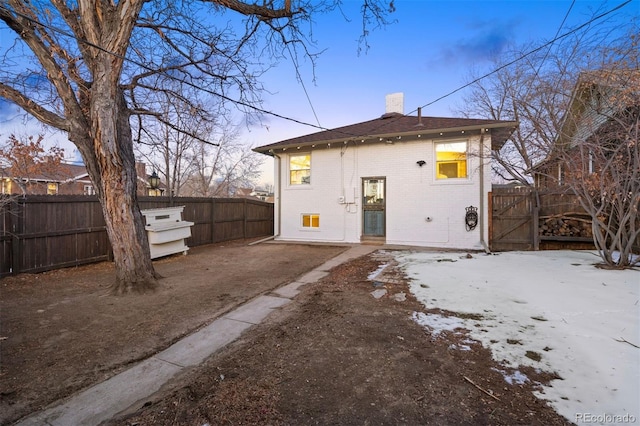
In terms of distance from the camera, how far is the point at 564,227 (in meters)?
8.30

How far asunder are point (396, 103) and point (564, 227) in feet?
24.3

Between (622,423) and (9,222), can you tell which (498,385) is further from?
(9,222)

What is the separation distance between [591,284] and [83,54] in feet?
28.9

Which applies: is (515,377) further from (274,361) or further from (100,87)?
(100,87)

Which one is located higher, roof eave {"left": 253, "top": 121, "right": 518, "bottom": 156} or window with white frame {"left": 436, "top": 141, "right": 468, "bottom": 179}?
roof eave {"left": 253, "top": 121, "right": 518, "bottom": 156}

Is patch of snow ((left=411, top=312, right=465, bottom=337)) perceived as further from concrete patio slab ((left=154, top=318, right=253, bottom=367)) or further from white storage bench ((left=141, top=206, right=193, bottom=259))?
white storage bench ((left=141, top=206, right=193, bottom=259))

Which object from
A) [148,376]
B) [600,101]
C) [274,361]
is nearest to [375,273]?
[274,361]

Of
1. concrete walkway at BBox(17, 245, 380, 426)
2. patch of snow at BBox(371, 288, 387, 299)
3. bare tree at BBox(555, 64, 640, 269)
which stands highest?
bare tree at BBox(555, 64, 640, 269)

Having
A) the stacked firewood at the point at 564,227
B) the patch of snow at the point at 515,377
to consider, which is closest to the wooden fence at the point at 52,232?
the patch of snow at the point at 515,377

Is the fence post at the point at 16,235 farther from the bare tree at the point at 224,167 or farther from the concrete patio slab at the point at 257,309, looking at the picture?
the bare tree at the point at 224,167

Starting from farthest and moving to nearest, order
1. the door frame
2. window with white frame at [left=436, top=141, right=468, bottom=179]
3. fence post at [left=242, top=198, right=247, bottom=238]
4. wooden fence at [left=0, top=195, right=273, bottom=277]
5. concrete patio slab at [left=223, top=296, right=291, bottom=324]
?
fence post at [left=242, top=198, right=247, bottom=238] → the door frame → window with white frame at [left=436, top=141, right=468, bottom=179] → wooden fence at [left=0, top=195, right=273, bottom=277] → concrete patio slab at [left=223, top=296, right=291, bottom=324]

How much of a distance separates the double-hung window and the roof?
1.88ft

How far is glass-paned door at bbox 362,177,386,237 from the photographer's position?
33.6ft

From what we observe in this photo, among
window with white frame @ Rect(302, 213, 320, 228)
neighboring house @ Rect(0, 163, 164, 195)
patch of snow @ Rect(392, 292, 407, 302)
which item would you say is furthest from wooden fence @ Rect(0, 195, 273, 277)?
patch of snow @ Rect(392, 292, 407, 302)
